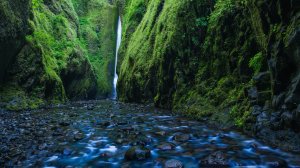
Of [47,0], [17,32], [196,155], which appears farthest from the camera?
[47,0]

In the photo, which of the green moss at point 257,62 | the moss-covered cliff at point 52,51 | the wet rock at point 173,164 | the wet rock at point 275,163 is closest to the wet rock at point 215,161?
the wet rock at point 173,164

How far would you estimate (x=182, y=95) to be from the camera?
13844mm

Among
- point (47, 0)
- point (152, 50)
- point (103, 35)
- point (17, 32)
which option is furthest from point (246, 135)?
point (103, 35)

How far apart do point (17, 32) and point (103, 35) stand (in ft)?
81.8

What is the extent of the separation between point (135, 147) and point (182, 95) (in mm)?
7562

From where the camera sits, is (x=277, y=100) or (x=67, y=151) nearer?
(x=67, y=151)

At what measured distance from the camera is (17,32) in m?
16.4

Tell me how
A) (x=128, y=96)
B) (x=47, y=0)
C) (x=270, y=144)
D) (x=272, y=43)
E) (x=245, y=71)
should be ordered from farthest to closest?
(x=47, y=0), (x=128, y=96), (x=245, y=71), (x=272, y=43), (x=270, y=144)

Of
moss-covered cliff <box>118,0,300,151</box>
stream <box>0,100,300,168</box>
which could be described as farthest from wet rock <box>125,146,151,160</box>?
moss-covered cliff <box>118,0,300,151</box>

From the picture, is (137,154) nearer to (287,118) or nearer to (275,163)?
(275,163)

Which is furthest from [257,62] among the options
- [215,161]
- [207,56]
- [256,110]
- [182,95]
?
[182,95]

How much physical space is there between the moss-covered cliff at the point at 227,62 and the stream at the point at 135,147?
1.05 metres

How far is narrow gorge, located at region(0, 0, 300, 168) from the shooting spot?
6.43 m

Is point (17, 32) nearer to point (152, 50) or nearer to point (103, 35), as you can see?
point (152, 50)
